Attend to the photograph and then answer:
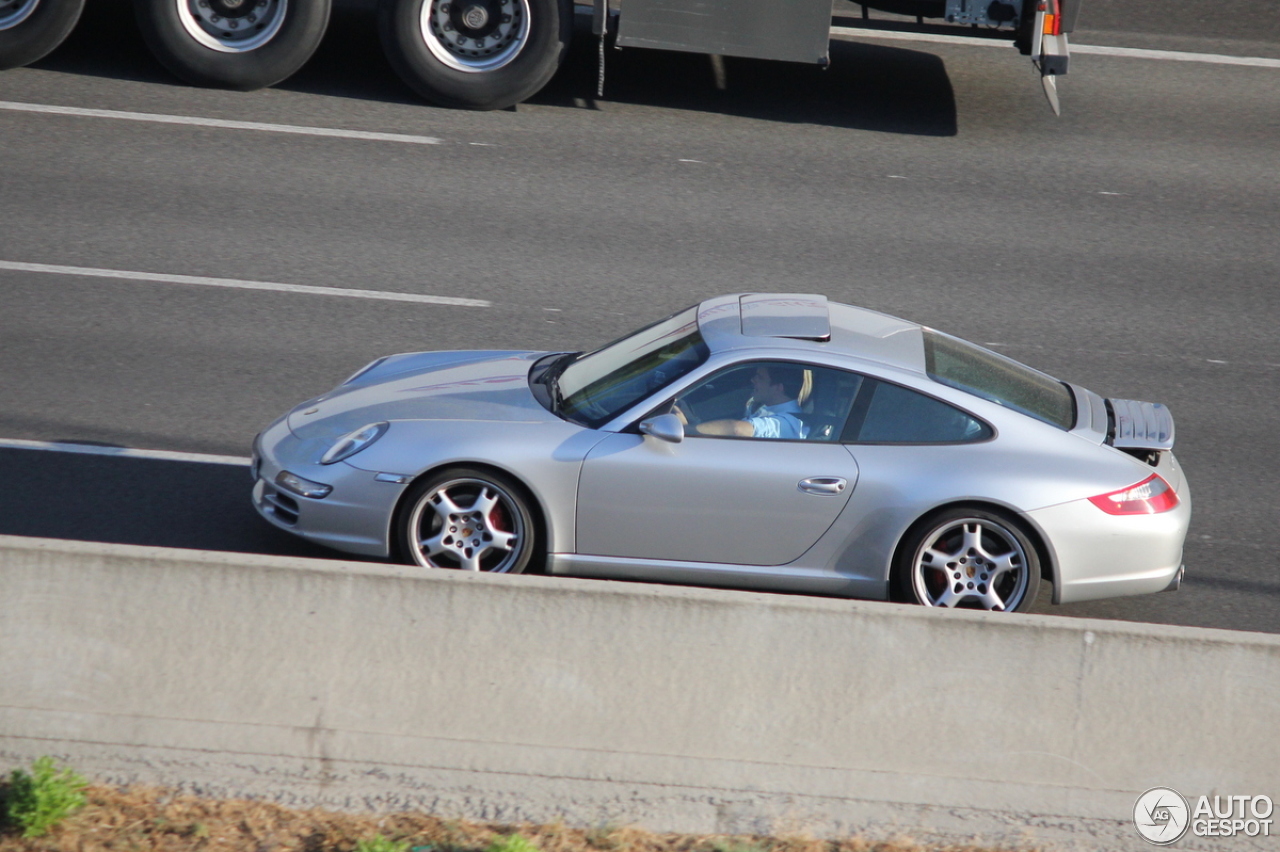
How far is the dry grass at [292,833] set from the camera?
436 centimetres

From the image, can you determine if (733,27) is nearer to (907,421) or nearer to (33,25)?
(33,25)

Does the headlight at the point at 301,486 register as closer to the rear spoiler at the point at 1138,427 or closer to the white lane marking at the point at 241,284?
the white lane marking at the point at 241,284

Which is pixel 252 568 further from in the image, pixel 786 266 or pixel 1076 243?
pixel 1076 243

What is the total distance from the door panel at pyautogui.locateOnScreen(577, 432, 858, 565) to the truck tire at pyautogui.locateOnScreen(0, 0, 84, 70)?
8.58 metres

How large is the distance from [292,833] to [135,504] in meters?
2.74

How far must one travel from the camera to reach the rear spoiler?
5984 mm

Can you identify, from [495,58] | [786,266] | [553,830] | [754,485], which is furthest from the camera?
[495,58]

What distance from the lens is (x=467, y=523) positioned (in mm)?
5840

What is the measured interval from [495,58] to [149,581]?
840 centimetres

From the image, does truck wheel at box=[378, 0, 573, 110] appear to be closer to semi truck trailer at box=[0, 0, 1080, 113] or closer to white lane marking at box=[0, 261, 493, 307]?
semi truck trailer at box=[0, 0, 1080, 113]

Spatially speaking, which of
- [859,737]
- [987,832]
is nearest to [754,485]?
[859,737]

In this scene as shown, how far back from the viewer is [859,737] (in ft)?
15.1
